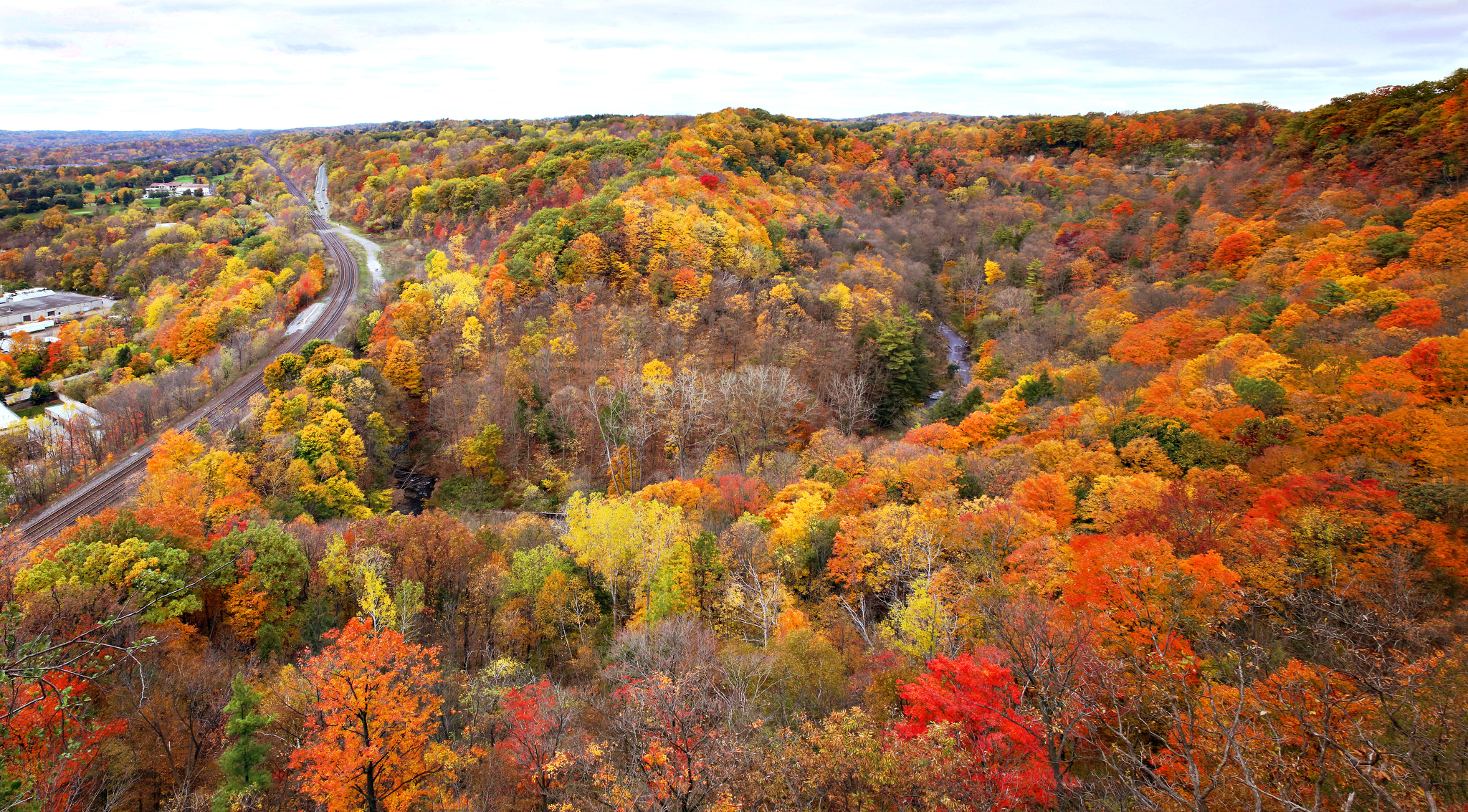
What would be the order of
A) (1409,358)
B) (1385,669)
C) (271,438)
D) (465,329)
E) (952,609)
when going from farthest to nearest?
(465,329) < (271,438) < (1409,358) < (952,609) < (1385,669)

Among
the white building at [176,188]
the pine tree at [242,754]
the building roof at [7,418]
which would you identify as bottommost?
the building roof at [7,418]

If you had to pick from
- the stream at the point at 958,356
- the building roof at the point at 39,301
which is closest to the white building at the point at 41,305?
the building roof at the point at 39,301

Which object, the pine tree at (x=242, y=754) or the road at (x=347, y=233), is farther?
the road at (x=347, y=233)

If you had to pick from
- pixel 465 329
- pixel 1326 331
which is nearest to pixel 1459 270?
pixel 1326 331

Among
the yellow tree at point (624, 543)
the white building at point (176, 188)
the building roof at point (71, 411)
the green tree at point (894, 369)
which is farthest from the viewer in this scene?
the white building at point (176, 188)

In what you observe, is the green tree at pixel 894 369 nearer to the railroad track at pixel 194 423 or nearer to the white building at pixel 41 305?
the railroad track at pixel 194 423

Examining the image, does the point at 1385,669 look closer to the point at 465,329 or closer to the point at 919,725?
the point at 919,725
